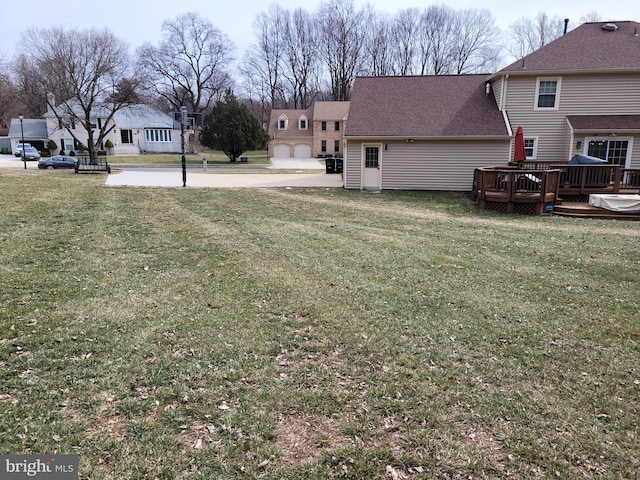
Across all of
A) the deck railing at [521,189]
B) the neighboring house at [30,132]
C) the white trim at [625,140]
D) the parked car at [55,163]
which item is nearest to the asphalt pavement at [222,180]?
the deck railing at [521,189]

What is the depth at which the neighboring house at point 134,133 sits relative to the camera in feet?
162

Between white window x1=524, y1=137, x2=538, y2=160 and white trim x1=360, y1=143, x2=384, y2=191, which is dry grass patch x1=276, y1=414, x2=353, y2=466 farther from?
white window x1=524, y1=137, x2=538, y2=160

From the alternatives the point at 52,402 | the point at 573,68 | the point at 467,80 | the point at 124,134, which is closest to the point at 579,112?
the point at 573,68

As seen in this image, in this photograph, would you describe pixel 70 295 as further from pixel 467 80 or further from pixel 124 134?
pixel 124 134

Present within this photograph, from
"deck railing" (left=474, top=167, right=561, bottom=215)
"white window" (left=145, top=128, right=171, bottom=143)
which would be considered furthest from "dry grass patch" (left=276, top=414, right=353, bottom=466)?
"white window" (left=145, top=128, right=171, bottom=143)

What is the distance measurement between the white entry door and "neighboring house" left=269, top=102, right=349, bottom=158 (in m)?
31.3

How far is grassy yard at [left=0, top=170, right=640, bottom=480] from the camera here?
2793 mm

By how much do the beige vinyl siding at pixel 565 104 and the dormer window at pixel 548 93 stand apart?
144mm

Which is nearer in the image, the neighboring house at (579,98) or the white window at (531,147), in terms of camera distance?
the neighboring house at (579,98)

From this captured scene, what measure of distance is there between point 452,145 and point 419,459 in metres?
17.0

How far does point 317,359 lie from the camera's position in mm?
3973

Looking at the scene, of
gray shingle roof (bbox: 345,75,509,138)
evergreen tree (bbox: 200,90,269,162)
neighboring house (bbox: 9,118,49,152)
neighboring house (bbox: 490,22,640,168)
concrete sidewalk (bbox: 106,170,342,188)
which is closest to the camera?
neighboring house (bbox: 490,22,640,168)

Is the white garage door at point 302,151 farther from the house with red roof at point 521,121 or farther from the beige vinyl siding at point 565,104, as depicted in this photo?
the beige vinyl siding at point 565,104

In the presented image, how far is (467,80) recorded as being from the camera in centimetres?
2069
